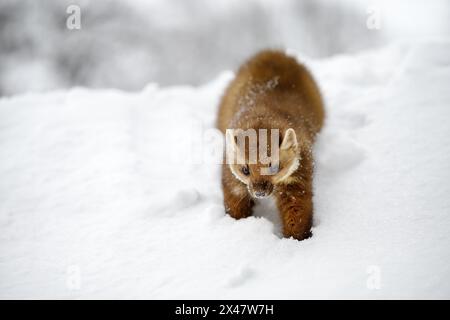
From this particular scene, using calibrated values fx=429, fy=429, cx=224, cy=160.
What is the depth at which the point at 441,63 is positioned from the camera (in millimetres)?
6133

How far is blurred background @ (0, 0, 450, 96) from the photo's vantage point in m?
14.6

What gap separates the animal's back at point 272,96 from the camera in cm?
466

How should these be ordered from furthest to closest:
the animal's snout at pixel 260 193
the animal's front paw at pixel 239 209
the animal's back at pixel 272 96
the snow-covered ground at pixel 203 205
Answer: the animal's back at pixel 272 96
the animal's front paw at pixel 239 209
the animal's snout at pixel 260 193
the snow-covered ground at pixel 203 205

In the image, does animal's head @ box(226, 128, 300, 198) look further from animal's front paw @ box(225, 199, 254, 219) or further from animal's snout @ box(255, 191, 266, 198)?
animal's front paw @ box(225, 199, 254, 219)

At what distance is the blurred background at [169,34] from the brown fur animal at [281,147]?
7853 millimetres

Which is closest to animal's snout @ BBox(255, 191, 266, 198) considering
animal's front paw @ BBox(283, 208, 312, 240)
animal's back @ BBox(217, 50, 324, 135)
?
animal's front paw @ BBox(283, 208, 312, 240)

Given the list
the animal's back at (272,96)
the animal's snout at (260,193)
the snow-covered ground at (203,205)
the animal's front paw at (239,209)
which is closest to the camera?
the snow-covered ground at (203,205)

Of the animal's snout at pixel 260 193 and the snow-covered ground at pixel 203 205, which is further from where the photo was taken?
the animal's snout at pixel 260 193

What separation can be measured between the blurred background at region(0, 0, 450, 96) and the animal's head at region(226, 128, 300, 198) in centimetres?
935

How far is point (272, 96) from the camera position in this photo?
200 inches

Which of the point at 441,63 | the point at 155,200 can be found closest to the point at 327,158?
the point at 155,200

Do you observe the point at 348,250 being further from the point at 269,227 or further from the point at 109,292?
the point at 109,292

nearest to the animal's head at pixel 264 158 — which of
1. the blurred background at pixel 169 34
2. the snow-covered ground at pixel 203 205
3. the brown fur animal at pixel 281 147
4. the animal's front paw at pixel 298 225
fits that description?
the brown fur animal at pixel 281 147

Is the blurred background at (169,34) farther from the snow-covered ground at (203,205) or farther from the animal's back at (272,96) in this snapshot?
the snow-covered ground at (203,205)
